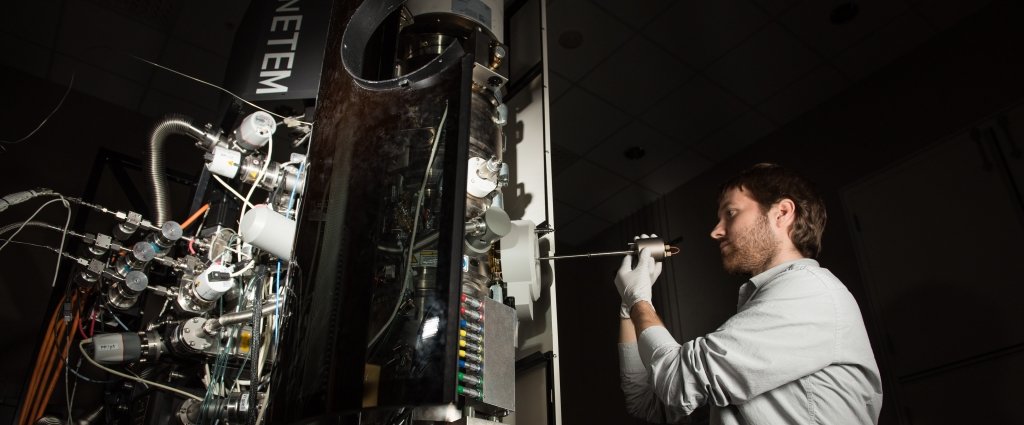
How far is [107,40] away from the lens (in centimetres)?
347

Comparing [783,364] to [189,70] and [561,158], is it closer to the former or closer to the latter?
[561,158]

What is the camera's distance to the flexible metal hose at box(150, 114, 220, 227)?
1.67 metres

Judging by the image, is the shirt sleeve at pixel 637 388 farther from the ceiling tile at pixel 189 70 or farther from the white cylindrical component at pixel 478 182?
the ceiling tile at pixel 189 70

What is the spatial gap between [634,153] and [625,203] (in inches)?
27.0

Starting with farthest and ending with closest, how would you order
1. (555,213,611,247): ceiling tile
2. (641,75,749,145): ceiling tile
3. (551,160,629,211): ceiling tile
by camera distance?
1. (555,213,611,247): ceiling tile
2. (551,160,629,211): ceiling tile
3. (641,75,749,145): ceiling tile

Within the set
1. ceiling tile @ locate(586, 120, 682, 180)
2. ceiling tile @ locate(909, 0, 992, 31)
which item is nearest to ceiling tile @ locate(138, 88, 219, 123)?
ceiling tile @ locate(586, 120, 682, 180)

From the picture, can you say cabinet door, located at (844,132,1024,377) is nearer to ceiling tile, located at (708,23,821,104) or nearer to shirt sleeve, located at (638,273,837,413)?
ceiling tile, located at (708,23,821,104)

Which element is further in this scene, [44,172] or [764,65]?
[764,65]

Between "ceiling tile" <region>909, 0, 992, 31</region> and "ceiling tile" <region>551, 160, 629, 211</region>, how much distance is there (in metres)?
2.11

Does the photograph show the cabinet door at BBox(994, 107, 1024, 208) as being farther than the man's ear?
Yes

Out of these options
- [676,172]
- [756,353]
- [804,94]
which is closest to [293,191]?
[756,353]

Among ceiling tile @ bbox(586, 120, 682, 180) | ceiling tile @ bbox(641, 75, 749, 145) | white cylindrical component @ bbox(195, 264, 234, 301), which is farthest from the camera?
ceiling tile @ bbox(586, 120, 682, 180)

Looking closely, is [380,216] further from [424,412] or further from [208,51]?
[208,51]

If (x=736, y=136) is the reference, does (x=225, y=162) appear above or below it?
below
